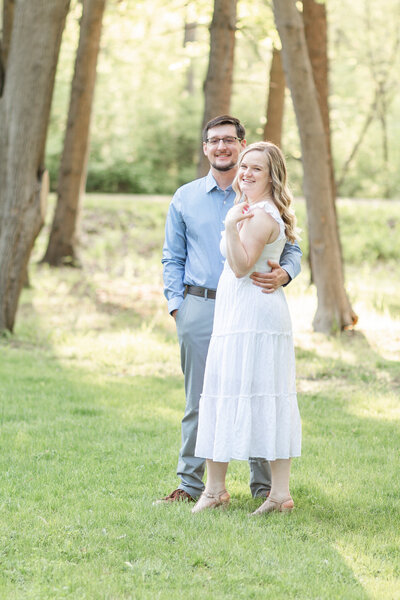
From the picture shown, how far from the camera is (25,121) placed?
10.5 meters

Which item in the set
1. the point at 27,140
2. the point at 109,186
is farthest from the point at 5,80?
the point at 109,186

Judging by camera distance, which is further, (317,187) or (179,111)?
(179,111)

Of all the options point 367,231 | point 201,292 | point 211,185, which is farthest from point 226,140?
point 367,231

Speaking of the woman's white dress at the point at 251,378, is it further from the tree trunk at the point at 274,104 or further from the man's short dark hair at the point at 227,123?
the tree trunk at the point at 274,104

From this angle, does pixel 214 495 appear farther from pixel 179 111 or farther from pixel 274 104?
pixel 179 111

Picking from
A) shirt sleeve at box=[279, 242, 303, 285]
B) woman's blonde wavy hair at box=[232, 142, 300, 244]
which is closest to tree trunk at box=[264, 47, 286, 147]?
shirt sleeve at box=[279, 242, 303, 285]

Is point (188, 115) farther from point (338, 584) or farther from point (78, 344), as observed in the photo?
point (338, 584)

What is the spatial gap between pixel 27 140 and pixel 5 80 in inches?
34.9

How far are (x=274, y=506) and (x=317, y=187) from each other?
6883 millimetres

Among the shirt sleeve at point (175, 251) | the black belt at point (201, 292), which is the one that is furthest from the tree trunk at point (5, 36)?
the black belt at point (201, 292)

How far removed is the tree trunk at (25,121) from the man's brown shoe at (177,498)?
6.24 metres

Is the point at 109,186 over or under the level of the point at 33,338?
over

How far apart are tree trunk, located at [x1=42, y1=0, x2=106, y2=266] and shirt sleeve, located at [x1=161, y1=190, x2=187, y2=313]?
11653 mm

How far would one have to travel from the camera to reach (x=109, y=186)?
30641 millimetres
